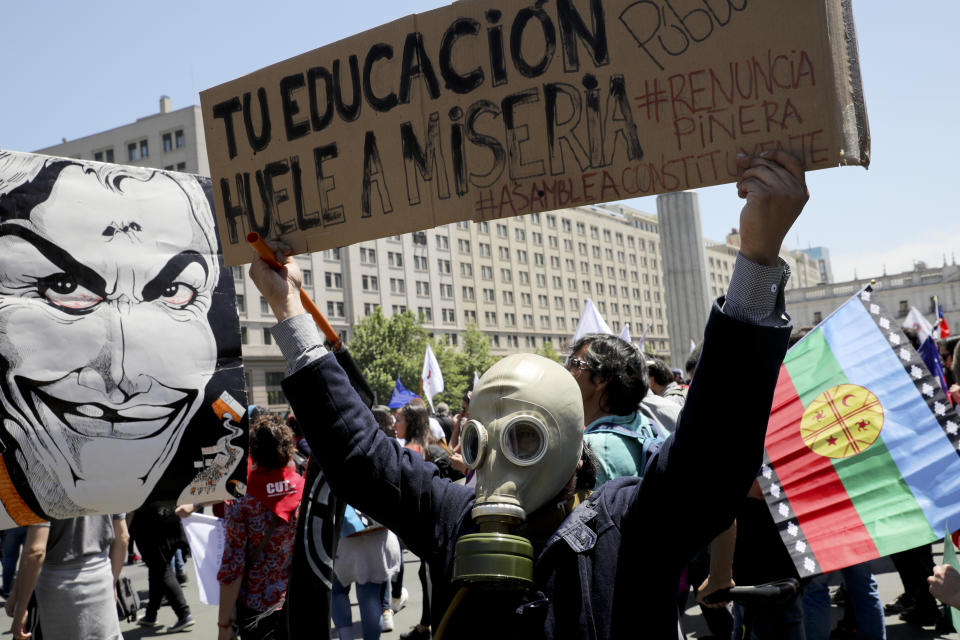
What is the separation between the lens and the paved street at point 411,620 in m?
6.40

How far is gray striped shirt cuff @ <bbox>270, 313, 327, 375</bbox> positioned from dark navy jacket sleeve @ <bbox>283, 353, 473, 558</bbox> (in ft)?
0.10

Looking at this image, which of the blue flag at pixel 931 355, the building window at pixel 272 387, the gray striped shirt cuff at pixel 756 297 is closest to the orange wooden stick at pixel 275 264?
the gray striped shirt cuff at pixel 756 297

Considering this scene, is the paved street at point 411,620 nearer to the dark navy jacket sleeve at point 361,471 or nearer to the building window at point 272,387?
the dark navy jacket sleeve at point 361,471

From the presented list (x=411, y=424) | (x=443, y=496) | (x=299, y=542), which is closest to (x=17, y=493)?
(x=299, y=542)

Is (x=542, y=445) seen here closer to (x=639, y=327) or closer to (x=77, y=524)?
(x=77, y=524)

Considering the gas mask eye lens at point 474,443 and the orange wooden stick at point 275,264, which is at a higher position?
the orange wooden stick at point 275,264

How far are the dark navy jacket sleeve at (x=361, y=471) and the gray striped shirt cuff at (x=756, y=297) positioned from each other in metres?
0.79

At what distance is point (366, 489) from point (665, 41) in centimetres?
126

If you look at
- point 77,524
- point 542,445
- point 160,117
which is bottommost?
point 77,524

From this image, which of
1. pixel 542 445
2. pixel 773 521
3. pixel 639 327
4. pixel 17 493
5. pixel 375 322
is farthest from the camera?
pixel 639 327

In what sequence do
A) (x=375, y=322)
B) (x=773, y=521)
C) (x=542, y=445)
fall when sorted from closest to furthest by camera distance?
1. (x=542, y=445)
2. (x=773, y=521)
3. (x=375, y=322)

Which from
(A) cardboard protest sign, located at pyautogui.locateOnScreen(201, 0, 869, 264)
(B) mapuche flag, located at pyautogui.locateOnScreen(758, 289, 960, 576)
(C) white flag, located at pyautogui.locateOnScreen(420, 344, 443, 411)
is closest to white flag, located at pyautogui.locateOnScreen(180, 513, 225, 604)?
(B) mapuche flag, located at pyautogui.locateOnScreen(758, 289, 960, 576)

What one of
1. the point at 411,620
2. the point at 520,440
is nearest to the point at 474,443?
the point at 520,440

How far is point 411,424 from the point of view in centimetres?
784
